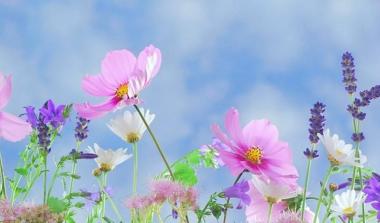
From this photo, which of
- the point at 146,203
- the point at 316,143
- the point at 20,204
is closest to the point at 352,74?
the point at 316,143

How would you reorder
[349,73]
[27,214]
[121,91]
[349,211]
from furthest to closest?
[349,73] < [349,211] < [121,91] < [27,214]

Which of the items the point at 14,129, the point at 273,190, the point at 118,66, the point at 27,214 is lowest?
the point at 27,214

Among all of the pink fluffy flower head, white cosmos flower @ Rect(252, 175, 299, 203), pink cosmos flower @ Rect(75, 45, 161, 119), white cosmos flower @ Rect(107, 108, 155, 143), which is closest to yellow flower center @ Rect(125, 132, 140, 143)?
white cosmos flower @ Rect(107, 108, 155, 143)

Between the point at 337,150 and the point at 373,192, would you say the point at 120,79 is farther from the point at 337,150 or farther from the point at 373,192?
the point at 373,192

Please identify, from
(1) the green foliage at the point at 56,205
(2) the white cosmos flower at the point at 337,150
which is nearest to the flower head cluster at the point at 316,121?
(2) the white cosmos flower at the point at 337,150

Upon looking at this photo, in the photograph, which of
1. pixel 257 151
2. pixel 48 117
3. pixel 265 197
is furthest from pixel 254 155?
pixel 48 117

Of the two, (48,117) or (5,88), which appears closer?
(5,88)

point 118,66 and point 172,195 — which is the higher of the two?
point 118,66
